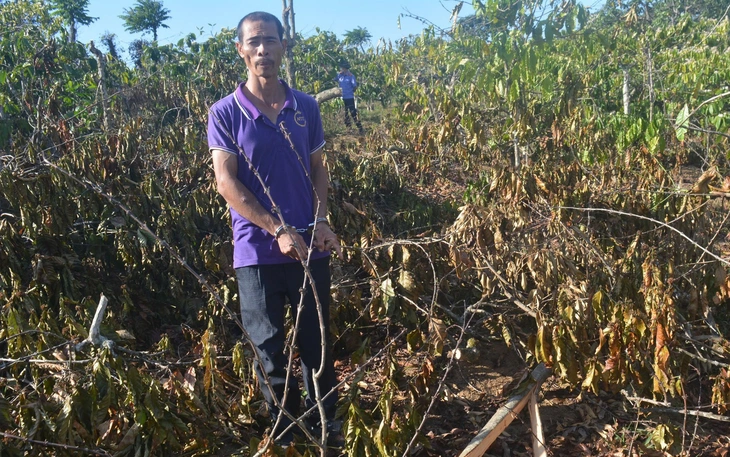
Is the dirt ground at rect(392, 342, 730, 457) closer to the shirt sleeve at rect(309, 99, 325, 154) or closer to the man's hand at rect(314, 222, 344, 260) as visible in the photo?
the man's hand at rect(314, 222, 344, 260)

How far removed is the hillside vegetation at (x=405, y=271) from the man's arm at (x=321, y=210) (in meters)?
0.35

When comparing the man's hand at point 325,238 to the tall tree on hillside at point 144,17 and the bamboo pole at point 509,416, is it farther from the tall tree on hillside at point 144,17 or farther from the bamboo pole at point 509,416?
the tall tree on hillside at point 144,17

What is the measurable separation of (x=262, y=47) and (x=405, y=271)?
1.27m

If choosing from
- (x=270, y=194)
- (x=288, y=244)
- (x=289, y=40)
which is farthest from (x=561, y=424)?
(x=289, y=40)

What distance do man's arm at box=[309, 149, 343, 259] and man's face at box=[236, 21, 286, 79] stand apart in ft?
1.22

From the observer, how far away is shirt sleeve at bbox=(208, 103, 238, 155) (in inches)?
85.3

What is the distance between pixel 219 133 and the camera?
7.15ft

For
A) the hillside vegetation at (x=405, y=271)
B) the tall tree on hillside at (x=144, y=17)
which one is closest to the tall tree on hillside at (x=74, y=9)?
the tall tree on hillside at (x=144, y=17)

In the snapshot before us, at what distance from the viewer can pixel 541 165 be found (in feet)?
13.5

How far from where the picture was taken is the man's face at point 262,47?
7.28 feet

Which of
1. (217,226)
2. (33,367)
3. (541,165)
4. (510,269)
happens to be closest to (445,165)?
(541,165)

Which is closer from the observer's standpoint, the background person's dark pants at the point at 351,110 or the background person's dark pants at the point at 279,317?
the background person's dark pants at the point at 279,317

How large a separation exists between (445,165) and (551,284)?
327cm

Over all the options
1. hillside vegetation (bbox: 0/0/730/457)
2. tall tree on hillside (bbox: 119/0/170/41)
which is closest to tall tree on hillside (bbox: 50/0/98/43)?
tall tree on hillside (bbox: 119/0/170/41)
